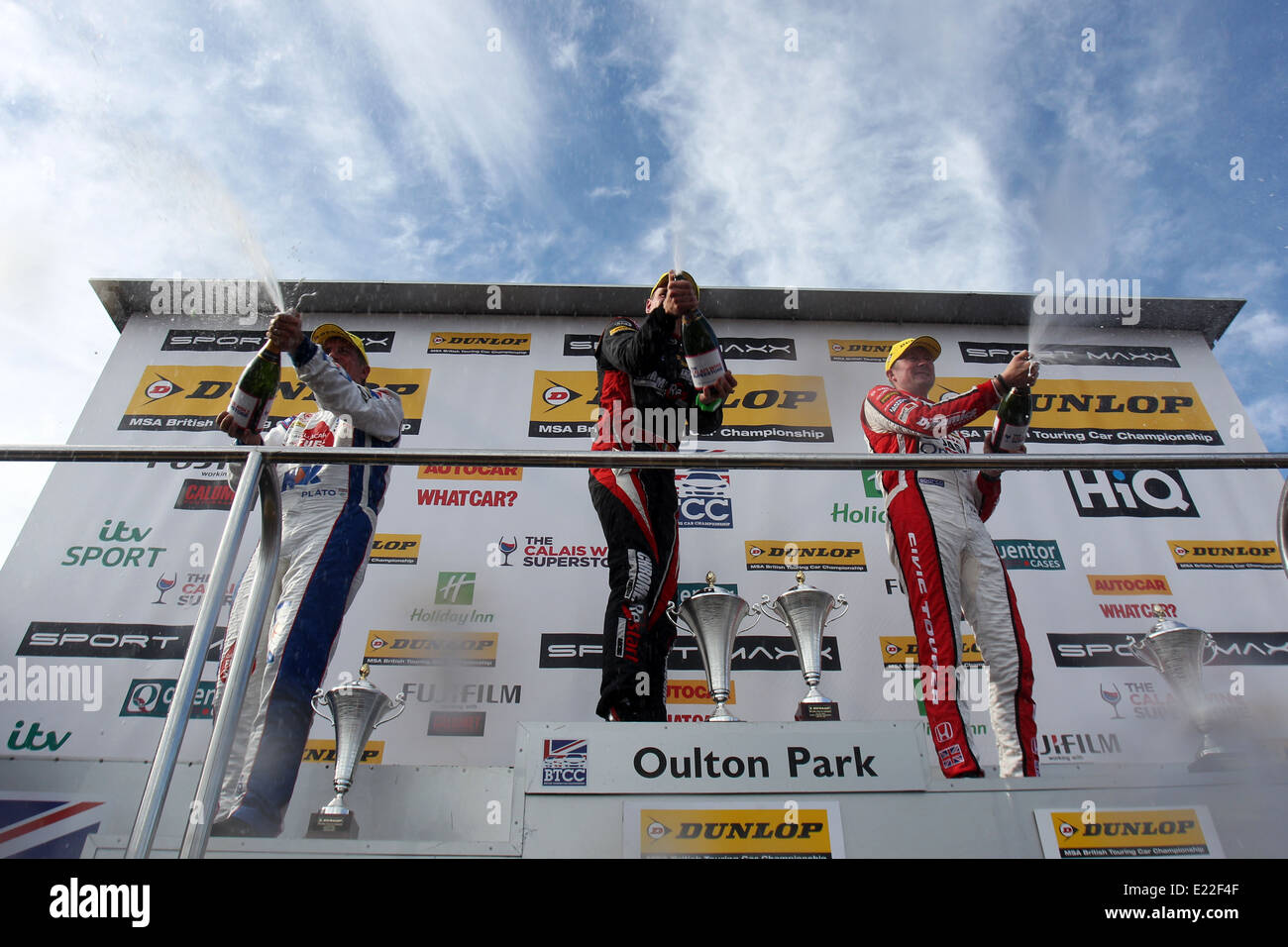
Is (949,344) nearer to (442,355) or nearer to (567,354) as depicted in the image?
(567,354)

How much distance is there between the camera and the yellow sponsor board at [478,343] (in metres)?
5.09

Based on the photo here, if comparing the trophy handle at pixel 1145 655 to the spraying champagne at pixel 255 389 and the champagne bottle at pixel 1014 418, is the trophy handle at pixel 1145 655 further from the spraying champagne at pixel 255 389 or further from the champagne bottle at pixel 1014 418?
the spraying champagne at pixel 255 389

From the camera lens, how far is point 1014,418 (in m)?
2.76

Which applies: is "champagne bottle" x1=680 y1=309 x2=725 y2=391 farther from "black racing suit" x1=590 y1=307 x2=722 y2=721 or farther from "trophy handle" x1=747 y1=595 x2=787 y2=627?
"trophy handle" x1=747 y1=595 x2=787 y2=627

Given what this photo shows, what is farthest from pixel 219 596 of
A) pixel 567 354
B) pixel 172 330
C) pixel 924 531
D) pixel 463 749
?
pixel 172 330

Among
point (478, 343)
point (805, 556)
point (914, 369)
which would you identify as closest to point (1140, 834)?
point (914, 369)

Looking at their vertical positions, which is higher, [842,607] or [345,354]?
[345,354]

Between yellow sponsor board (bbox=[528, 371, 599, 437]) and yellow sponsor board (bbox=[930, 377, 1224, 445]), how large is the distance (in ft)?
6.63

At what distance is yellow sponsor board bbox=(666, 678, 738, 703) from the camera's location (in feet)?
12.5

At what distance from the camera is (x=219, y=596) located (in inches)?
52.4

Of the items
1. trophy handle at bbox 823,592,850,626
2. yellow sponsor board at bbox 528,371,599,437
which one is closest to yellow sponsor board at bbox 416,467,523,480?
yellow sponsor board at bbox 528,371,599,437

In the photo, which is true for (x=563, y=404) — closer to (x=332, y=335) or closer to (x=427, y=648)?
(x=427, y=648)
